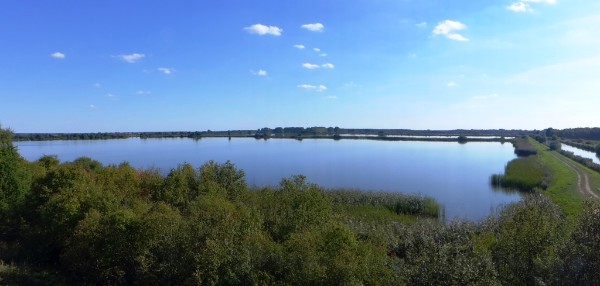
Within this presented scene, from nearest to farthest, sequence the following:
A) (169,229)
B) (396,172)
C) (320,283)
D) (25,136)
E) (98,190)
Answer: (320,283)
(169,229)
(98,190)
(396,172)
(25,136)

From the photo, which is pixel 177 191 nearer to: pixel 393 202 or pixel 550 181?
pixel 393 202

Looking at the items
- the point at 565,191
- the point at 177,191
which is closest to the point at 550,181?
A: the point at 565,191

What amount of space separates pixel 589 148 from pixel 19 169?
12163 cm

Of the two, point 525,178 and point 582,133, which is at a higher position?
point 582,133

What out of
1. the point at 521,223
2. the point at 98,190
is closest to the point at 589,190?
the point at 521,223

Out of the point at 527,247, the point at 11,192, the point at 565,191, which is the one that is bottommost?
the point at 565,191

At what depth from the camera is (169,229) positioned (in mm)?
16328

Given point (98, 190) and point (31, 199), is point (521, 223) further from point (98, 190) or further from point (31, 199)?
point (31, 199)

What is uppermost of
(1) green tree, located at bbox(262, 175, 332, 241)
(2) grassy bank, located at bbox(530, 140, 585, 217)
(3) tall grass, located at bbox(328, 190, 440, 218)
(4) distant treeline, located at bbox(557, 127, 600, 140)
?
(4) distant treeline, located at bbox(557, 127, 600, 140)

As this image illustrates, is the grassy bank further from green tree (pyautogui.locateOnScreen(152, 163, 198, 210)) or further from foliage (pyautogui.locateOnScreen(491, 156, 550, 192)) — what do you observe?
green tree (pyautogui.locateOnScreen(152, 163, 198, 210))

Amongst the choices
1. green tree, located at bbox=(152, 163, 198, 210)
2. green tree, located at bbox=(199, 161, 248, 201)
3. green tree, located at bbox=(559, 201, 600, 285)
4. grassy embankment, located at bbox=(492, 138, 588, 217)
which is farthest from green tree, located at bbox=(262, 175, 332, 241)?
grassy embankment, located at bbox=(492, 138, 588, 217)

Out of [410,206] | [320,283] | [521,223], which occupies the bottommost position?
[410,206]

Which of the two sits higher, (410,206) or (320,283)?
(320,283)

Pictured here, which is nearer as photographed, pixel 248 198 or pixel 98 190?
pixel 98 190
